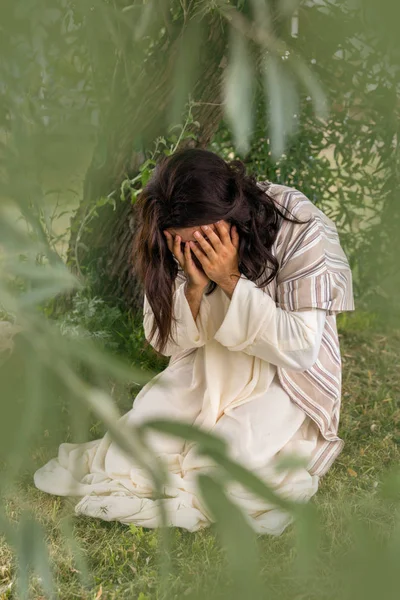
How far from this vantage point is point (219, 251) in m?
1.48

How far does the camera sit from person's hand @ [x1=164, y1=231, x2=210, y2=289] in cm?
147

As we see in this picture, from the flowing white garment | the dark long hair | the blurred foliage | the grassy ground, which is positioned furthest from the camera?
the flowing white garment

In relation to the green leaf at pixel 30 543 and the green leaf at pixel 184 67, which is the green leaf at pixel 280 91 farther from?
the green leaf at pixel 30 543

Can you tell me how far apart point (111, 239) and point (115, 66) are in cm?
205

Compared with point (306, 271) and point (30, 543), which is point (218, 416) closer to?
point (306, 271)

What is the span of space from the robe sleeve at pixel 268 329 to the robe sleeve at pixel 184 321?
0.11 meters

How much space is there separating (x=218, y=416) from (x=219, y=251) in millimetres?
595

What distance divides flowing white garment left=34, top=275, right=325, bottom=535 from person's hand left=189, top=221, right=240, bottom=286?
100 millimetres

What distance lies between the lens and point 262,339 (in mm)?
1617

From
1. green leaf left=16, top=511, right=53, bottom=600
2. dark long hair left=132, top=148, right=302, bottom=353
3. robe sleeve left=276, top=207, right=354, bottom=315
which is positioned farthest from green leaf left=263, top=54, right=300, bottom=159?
robe sleeve left=276, top=207, right=354, bottom=315

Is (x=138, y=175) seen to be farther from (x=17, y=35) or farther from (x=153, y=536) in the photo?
(x=17, y=35)

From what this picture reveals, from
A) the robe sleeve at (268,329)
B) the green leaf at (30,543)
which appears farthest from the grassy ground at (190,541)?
the green leaf at (30,543)

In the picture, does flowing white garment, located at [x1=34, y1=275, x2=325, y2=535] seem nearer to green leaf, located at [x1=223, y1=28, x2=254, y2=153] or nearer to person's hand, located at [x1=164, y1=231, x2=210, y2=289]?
person's hand, located at [x1=164, y1=231, x2=210, y2=289]

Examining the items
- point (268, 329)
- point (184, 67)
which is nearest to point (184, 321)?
point (268, 329)
